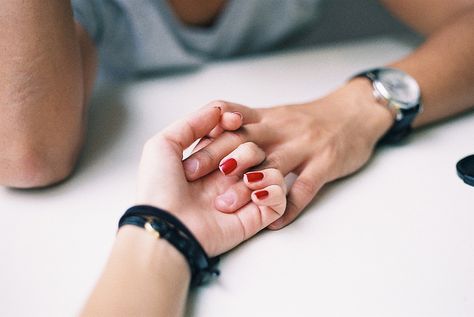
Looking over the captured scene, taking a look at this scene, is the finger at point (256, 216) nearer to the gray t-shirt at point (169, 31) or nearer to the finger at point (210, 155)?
the finger at point (210, 155)

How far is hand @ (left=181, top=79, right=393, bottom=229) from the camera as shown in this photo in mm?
673

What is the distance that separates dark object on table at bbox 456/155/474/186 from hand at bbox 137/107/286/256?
26cm

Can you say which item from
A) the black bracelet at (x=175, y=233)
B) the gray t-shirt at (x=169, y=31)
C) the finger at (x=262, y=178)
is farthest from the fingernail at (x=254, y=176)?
the gray t-shirt at (x=169, y=31)

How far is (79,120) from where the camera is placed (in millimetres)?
823

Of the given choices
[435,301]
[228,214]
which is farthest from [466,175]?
[228,214]

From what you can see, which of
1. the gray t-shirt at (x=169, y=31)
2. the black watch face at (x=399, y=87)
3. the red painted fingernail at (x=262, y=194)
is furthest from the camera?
the gray t-shirt at (x=169, y=31)

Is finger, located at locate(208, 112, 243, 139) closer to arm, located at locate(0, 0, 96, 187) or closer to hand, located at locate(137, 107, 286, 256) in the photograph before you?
hand, located at locate(137, 107, 286, 256)

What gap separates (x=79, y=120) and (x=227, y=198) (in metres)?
0.31

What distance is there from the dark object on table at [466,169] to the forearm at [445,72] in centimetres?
12

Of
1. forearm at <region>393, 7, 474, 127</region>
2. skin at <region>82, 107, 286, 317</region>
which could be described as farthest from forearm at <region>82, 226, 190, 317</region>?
forearm at <region>393, 7, 474, 127</region>

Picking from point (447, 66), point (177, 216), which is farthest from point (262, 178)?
point (447, 66)

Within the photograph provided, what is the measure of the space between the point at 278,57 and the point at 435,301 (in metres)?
0.72

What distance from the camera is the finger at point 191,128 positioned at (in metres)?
0.66

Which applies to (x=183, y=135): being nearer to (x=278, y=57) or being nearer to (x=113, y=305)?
(x=113, y=305)
